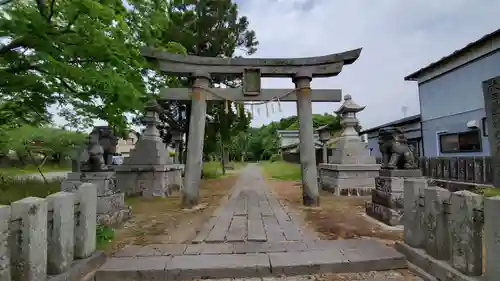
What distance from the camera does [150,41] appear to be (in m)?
7.21

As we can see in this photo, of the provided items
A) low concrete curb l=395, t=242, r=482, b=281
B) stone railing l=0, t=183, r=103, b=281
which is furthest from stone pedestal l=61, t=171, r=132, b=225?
low concrete curb l=395, t=242, r=482, b=281

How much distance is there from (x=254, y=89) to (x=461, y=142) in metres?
10.9

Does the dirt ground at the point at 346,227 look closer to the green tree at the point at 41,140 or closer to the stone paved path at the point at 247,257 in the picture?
the stone paved path at the point at 247,257

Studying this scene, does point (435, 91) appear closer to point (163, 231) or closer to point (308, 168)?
point (308, 168)

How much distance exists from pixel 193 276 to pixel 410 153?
481 centimetres

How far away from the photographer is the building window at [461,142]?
469 inches

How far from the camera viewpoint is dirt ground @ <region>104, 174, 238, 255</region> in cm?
447

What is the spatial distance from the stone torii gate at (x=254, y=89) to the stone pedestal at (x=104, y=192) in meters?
2.03

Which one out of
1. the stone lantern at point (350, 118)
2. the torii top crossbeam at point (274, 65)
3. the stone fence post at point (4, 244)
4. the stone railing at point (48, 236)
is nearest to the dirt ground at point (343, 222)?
the stone lantern at point (350, 118)

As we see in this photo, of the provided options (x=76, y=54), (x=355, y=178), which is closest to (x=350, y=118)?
(x=355, y=178)

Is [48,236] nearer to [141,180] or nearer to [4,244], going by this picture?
[4,244]

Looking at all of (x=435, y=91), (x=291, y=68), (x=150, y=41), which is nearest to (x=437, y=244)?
(x=291, y=68)

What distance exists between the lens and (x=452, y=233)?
2.89 meters

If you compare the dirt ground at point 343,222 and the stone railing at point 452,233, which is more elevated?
the stone railing at point 452,233
